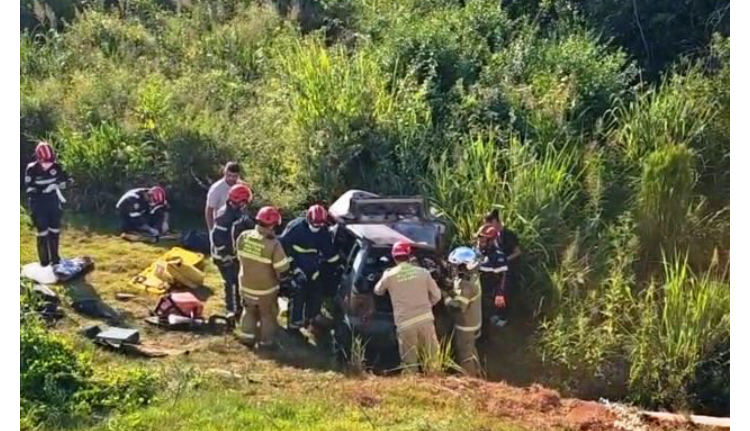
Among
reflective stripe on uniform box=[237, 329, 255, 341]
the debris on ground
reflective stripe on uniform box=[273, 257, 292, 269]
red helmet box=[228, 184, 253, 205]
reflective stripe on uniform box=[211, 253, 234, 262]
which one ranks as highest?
red helmet box=[228, 184, 253, 205]

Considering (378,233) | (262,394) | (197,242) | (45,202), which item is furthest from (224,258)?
(45,202)

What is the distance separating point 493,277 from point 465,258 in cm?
50

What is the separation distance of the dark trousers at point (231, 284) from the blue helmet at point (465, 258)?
2.07 meters

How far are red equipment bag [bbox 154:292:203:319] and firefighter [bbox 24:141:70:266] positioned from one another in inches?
49.7

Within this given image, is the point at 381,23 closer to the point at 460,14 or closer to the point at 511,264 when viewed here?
the point at 460,14

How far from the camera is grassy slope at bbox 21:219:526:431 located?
959cm

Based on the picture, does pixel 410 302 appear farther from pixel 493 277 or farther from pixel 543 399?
pixel 543 399

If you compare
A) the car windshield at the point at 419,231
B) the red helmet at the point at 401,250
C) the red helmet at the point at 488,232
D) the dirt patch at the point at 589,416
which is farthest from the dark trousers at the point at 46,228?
the dirt patch at the point at 589,416

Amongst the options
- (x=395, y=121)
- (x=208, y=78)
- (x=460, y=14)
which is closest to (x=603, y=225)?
(x=395, y=121)

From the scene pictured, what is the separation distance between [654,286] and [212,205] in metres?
4.35

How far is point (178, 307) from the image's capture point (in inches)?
436

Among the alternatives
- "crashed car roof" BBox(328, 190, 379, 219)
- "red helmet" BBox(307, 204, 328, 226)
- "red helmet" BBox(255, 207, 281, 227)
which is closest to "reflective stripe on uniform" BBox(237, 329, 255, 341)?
"red helmet" BBox(255, 207, 281, 227)

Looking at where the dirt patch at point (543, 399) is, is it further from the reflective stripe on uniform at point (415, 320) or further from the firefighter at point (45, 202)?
the firefighter at point (45, 202)

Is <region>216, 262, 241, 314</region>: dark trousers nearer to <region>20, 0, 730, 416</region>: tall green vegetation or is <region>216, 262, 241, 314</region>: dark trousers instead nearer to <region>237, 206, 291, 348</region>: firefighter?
<region>237, 206, 291, 348</region>: firefighter
